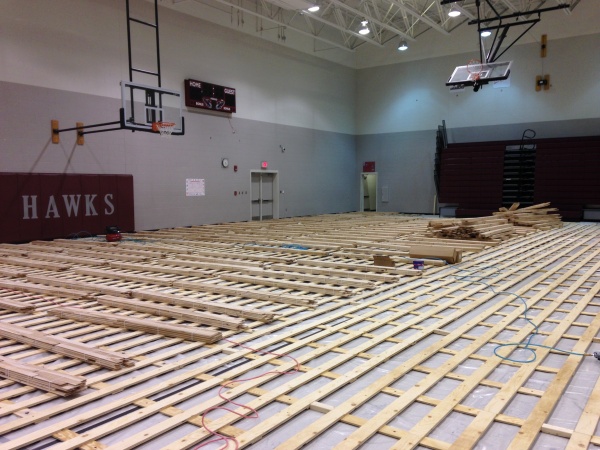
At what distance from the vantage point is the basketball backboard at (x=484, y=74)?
1219 centimetres

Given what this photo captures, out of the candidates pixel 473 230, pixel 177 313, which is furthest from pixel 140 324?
pixel 473 230

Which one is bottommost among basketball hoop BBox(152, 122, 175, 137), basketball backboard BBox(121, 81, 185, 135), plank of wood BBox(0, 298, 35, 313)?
plank of wood BBox(0, 298, 35, 313)

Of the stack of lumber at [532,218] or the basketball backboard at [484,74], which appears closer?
the basketball backboard at [484,74]

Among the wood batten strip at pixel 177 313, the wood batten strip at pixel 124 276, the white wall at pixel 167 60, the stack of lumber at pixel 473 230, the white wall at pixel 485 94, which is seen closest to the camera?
the wood batten strip at pixel 177 313

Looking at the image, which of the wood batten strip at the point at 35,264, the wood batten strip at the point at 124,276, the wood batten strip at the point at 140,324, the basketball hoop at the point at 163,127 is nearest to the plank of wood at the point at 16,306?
the wood batten strip at the point at 140,324

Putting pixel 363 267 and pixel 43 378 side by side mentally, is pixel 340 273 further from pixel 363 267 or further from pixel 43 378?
pixel 43 378

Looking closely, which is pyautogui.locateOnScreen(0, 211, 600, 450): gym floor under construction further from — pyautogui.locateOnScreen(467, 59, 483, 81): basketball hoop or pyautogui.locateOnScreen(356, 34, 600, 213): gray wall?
pyautogui.locateOnScreen(356, 34, 600, 213): gray wall

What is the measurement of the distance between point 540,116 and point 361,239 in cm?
1156

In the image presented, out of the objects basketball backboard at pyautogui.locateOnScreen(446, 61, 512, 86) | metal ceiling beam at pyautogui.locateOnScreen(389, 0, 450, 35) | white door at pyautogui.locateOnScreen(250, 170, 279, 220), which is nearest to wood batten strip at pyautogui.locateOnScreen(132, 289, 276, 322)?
basketball backboard at pyautogui.locateOnScreen(446, 61, 512, 86)

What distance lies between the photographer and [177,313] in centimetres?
464

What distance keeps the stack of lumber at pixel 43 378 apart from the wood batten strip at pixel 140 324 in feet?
3.44

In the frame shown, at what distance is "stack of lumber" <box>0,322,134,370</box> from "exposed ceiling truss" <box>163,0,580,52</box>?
12.1m

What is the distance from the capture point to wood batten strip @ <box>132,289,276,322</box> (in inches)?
182

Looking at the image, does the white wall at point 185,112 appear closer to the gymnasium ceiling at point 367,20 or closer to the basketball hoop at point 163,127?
the gymnasium ceiling at point 367,20
